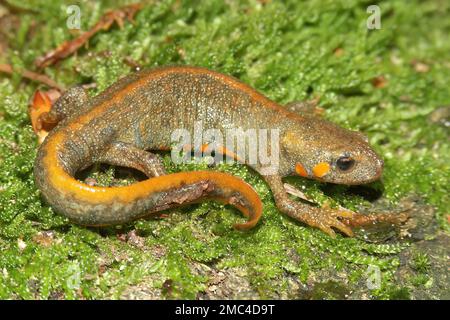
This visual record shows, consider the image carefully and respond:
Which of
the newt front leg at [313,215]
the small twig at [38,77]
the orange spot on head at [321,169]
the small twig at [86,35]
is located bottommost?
the newt front leg at [313,215]

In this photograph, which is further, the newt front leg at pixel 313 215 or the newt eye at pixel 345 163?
the newt eye at pixel 345 163

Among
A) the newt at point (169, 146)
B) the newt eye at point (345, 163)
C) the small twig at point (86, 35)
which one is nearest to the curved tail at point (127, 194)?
the newt at point (169, 146)

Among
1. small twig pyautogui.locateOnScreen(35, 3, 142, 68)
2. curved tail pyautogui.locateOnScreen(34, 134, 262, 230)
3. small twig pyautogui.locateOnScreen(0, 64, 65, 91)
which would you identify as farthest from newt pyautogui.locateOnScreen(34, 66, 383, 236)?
small twig pyautogui.locateOnScreen(35, 3, 142, 68)

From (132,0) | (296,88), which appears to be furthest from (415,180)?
(132,0)

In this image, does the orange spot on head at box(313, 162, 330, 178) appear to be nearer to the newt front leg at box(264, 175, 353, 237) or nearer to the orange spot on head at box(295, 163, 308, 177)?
the orange spot on head at box(295, 163, 308, 177)

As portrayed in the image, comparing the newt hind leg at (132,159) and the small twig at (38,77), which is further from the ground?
the small twig at (38,77)

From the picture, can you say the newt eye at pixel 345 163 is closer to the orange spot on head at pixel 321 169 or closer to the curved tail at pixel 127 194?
the orange spot on head at pixel 321 169

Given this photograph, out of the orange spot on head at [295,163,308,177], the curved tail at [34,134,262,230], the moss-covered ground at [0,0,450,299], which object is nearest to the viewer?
the curved tail at [34,134,262,230]
